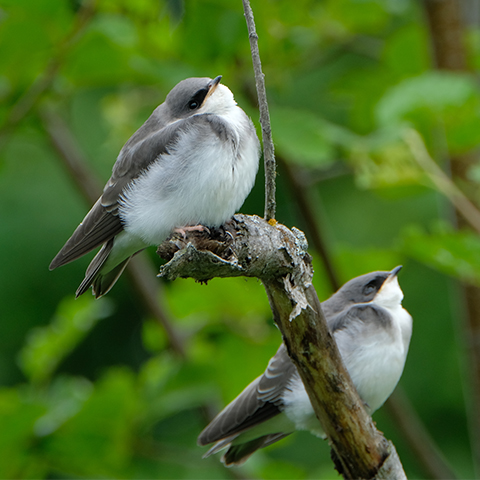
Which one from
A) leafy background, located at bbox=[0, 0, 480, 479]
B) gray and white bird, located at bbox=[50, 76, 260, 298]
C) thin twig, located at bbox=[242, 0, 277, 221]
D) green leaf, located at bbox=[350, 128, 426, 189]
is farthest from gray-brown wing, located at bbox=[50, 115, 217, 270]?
green leaf, located at bbox=[350, 128, 426, 189]

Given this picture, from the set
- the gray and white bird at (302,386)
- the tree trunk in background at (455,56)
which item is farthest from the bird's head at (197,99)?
the tree trunk in background at (455,56)

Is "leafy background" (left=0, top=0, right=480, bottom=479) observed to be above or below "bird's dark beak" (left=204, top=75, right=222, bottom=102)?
below

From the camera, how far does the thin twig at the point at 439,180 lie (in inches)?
128

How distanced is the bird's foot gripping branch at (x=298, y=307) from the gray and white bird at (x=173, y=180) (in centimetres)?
30

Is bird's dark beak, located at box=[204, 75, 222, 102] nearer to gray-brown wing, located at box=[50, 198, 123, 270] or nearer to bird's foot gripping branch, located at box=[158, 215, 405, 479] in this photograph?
gray-brown wing, located at box=[50, 198, 123, 270]

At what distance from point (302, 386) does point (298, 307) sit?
1.03 meters

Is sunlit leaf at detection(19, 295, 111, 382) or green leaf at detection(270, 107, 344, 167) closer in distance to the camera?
green leaf at detection(270, 107, 344, 167)

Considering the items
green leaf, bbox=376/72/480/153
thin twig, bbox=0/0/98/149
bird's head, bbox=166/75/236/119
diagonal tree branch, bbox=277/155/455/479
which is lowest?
diagonal tree branch, bbox=277/155/455/479

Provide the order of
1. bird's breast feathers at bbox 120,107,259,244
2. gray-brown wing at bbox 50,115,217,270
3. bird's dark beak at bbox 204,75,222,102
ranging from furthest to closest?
bird's dark beak at bbox 204,75,222,102, gray-brown wing at bbox 50,115,217,270, bird's breast feathers at bbox 120,107,259,244

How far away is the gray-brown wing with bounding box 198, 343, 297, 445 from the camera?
276 centimetres

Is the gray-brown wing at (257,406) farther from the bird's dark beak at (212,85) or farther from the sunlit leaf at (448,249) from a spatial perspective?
the bird's dark beak at (212,85)

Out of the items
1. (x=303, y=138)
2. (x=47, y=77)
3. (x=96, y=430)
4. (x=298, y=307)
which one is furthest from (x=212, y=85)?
(x=96, y=430)

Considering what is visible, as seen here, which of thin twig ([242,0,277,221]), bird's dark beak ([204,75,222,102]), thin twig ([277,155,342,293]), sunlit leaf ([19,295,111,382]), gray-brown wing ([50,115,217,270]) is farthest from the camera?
thin twig ([277,155,342,293])

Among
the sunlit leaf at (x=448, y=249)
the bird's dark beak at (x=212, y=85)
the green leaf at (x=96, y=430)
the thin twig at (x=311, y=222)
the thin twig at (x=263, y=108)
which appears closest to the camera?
the thin twig at (x=263, y=108)
